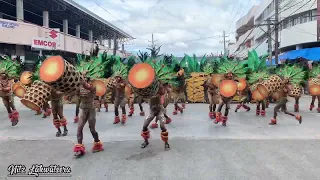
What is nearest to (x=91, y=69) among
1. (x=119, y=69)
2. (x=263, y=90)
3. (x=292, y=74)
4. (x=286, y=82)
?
(x=119, y=69)

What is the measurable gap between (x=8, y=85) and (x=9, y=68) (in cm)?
99

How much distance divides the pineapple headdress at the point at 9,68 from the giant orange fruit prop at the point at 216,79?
6257 mm

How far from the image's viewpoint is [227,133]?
26.4ft

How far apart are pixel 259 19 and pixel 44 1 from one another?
3133cm

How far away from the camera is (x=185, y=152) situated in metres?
6.18

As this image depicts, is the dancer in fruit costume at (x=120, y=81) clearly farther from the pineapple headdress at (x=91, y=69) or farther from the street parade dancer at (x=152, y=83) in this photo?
the street parade dancer at (x=152, y=83)

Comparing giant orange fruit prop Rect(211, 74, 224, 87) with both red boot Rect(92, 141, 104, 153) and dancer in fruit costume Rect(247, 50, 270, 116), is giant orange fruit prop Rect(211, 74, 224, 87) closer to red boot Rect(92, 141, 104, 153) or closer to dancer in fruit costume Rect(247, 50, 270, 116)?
dancer in fruit costume Rect(247, 50, 270, 116)

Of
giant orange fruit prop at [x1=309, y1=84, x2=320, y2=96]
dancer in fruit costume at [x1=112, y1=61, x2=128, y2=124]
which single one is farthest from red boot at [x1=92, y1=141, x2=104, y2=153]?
giant orange fruit prop at [x1=309, y1=84, x2=320, y2=96]

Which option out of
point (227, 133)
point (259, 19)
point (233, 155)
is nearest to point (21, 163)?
point (233, 155)

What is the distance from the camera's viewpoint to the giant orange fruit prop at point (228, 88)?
859 centimetres

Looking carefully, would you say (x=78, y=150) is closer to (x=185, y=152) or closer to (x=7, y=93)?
(x=185, y=152)

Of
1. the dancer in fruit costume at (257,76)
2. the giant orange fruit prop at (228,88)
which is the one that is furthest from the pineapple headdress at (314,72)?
the giant orange fruit prop at (228,88)

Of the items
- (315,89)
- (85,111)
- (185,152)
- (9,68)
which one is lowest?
(185,152)

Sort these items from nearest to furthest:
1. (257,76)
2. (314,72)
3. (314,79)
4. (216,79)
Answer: (216,79), (257,76), (314,79), (314,72)
